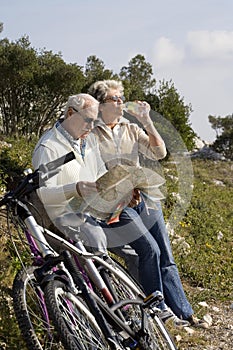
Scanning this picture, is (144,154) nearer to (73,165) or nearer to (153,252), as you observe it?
(153,252)

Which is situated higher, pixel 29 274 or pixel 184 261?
pixel 29 274

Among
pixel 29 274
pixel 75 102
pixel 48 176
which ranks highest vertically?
pixel 75 102

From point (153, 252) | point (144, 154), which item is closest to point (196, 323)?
point (153, 252)

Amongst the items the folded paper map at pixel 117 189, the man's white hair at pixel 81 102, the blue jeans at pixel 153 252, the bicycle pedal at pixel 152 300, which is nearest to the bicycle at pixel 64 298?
the bicycle pedal at pixel 152 300

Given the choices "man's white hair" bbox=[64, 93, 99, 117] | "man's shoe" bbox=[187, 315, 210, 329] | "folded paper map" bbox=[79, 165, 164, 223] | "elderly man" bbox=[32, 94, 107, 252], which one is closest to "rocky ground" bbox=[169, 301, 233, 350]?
"man's shoe" bbox=[187, 315, 210, 329]

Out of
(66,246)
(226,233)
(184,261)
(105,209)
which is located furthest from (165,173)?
(226,233)

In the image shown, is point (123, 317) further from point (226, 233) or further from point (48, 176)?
point (226, 233)

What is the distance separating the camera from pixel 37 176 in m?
3.64

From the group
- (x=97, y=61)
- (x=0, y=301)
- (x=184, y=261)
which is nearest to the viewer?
(x=0, y=301)

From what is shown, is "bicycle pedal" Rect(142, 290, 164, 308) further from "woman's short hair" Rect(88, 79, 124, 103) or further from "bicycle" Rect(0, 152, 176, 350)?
"woman's short hair" Rect(88, 79, 124, 103)

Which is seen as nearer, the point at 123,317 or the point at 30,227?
the point at 30,227

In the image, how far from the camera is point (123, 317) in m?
4.03

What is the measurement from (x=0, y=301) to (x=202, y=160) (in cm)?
1947

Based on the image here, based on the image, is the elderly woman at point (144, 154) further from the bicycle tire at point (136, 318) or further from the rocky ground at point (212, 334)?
the bicycle tire at point (136, 318)
